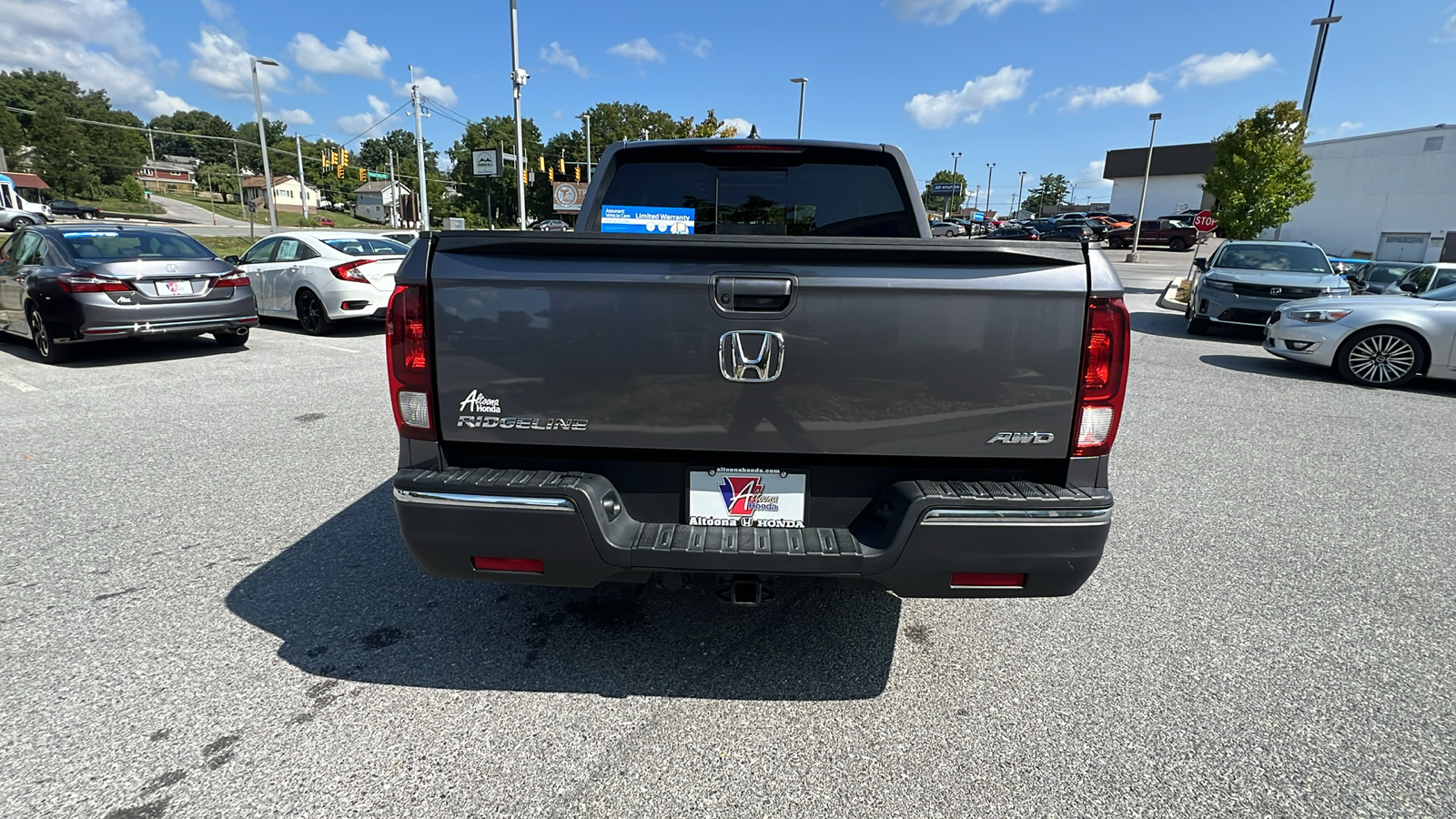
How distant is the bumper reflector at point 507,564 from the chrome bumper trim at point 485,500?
204 millimetres

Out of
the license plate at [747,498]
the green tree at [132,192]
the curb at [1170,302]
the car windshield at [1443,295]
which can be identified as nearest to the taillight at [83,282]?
the license plate at [747,498]

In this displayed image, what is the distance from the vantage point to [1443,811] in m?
2.14

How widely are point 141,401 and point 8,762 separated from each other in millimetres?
5649

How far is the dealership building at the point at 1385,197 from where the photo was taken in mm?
31938

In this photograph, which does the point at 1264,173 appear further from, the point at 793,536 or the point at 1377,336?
the point at 793,536

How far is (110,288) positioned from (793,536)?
355 inches

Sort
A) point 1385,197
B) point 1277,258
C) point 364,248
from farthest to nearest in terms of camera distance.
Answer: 1. point 1385,197
2. point 1277,258
3. point 364,248

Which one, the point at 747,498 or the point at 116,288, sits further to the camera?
the point at 116,288

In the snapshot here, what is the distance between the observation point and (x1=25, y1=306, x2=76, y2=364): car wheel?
8.23m

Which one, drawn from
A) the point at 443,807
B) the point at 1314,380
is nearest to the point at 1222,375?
the point at 1314,380

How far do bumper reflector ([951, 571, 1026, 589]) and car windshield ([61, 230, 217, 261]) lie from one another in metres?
9.72

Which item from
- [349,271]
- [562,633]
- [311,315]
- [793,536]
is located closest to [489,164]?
[311,315]

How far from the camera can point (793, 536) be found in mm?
2314

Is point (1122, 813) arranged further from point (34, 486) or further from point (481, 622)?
point (34, 486)
